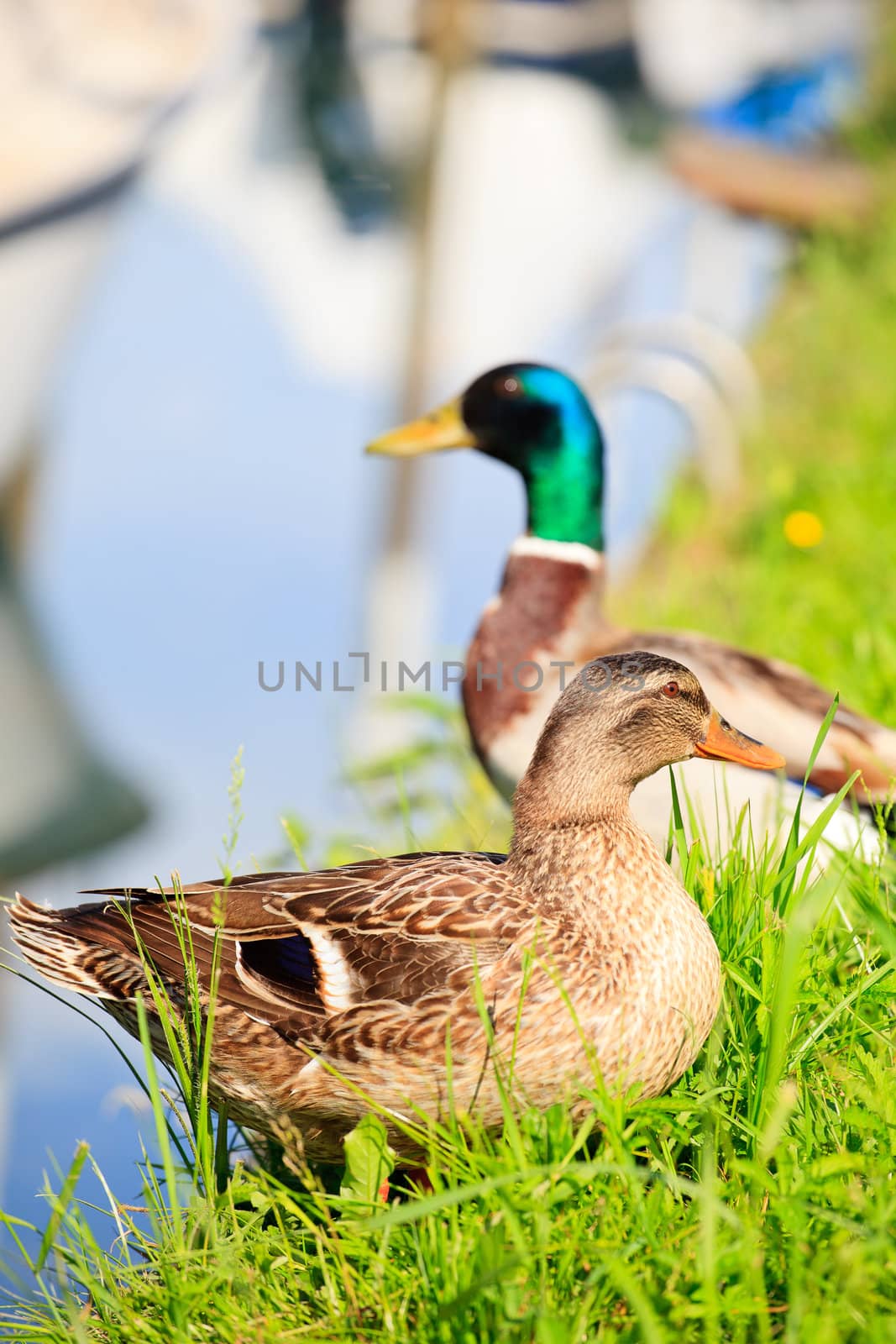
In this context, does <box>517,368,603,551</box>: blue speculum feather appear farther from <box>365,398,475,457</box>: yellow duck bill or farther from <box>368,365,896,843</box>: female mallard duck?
<box>365,398,475,457</box>: yellow duck bill

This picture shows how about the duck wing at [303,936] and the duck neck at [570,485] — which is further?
the duck neck at [570,485]

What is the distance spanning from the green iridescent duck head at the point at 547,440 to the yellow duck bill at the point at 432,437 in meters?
0.04

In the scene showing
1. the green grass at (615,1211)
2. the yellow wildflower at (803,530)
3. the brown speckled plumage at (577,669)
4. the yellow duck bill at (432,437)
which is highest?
the yellow duck bill at (432,437)

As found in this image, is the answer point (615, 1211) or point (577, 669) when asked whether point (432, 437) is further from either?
point (615, 1211)

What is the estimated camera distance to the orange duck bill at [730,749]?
224cm

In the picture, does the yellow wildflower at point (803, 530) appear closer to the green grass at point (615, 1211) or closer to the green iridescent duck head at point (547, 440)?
the green iridescent duck head at point (547, 440)

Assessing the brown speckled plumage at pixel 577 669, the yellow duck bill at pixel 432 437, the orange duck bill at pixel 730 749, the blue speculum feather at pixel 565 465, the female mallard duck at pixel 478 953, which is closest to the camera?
the female mallard duck at pixel 478 953

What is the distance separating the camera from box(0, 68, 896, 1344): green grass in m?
1.57

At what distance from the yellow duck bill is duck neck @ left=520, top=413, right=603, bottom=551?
23 cm

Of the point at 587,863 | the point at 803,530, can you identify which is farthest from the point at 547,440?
the point at 587,863

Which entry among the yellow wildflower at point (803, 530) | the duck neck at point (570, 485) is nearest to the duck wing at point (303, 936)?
the duck neck at point (570, 485)

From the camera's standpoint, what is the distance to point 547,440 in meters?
3.72

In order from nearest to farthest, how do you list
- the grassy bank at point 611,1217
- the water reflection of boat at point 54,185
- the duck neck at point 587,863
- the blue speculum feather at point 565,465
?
the grassy bank at point 611,1217
the duck neck at point 587,863
the blue speculum feather at point 565,465
the water reflection of boat at point 54,185

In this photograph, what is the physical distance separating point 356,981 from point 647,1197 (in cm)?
50
